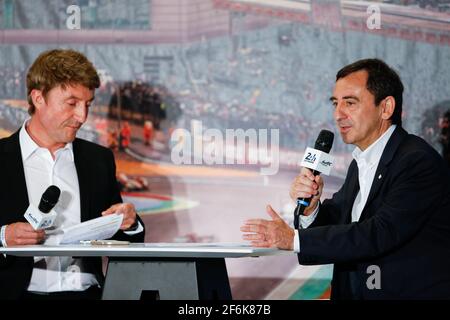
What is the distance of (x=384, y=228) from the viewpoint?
362 cm

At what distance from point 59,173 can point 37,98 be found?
376 mm

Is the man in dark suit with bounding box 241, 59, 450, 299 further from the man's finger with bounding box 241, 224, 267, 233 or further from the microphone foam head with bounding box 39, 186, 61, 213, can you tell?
the microphone foam head with bounding box 39, 186, 61, 213

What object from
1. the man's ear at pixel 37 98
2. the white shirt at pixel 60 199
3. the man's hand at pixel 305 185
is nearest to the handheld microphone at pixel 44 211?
the white shirt at pixel 60 199

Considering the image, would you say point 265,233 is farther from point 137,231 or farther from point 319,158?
point 137,231

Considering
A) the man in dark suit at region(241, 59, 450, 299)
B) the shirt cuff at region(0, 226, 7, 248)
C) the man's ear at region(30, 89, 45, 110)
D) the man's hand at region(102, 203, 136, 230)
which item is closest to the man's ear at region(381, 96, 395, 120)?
the man in dark suit at region(241, 59, 450, 299)

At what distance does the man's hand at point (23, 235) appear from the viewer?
3.69 m

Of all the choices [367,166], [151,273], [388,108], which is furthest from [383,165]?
[151,273]

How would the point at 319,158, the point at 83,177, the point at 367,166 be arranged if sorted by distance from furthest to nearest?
the point at 83,177 < the point at 367,166 < the point at 319,158

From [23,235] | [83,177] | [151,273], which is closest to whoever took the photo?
[151,273]
